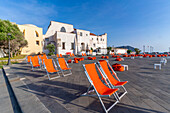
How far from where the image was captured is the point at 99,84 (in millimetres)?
2361

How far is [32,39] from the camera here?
28734 millimetres

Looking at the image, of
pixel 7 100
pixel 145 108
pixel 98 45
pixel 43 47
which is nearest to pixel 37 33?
pixel 43 47

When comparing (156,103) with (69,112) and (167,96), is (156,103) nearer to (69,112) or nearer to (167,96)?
(167,96)

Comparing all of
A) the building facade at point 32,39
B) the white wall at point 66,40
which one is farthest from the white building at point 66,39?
the building facade at point 32,39

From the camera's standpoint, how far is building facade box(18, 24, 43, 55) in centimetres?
2752

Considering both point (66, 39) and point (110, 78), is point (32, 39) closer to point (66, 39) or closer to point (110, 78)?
point (66, 39)

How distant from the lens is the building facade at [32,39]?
27.5m

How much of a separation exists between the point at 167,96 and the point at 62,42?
99.5 ft

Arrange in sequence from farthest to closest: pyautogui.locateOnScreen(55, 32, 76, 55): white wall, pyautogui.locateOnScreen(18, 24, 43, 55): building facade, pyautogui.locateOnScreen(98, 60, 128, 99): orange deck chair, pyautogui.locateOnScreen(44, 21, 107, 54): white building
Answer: pyautogui.locateOnScreen(44, 21, 107, 54): white building, pyautogui.locateOnScreen(55, 32, 76, 55): white wall, pyautogui.locateOnScreen(18, 24, 43, 55): building facade, pyautogui.locateOnScreen(98, 60, 128, 99): orange deck chair

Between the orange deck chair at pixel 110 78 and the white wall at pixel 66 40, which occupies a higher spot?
the white wall at pixel 66 40

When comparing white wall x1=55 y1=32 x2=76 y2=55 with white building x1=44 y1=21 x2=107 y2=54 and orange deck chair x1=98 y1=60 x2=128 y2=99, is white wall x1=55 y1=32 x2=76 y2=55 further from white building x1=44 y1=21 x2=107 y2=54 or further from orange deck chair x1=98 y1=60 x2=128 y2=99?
orange deck chair x1=98 y1=60 x2=128 y2=99

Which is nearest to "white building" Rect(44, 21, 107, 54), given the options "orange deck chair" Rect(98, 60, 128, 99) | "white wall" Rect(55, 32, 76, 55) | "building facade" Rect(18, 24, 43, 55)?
"white wall" Rect(55, 32, 76, 55)

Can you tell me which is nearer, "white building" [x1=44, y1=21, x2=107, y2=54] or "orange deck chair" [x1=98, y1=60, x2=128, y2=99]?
"orange deck chair" [x1=98, y1=60, x2=128, y2=99]

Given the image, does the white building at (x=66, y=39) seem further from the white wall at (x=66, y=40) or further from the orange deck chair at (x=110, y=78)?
the orange deck chair at (x=110, y=78)
